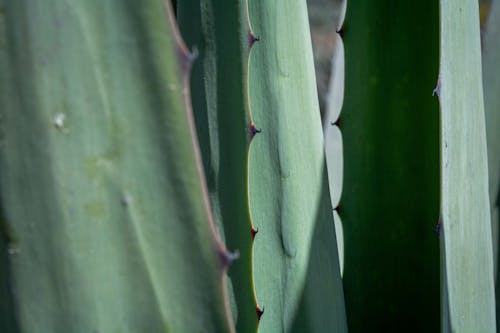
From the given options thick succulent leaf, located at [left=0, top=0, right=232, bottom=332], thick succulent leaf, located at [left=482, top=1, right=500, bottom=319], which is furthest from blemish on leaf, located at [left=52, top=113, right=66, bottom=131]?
thick succulent leaf, located at [left=482, top=1, right=500, bottom=319]

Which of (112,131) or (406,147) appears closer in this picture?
(112,131)

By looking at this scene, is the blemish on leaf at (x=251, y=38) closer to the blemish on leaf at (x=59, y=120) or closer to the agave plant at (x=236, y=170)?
the agave plant at (x=236, y=170)

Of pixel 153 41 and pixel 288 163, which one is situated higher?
pixel 153 41

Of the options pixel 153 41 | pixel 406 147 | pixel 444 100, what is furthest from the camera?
pixel 406 147

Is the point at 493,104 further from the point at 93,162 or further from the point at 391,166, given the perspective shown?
the point at 93,162

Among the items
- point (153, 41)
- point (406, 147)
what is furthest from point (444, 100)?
point (153, 41)

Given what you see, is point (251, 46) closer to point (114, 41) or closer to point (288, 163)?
point (288, 163)

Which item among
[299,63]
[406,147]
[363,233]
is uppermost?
[299,63]
